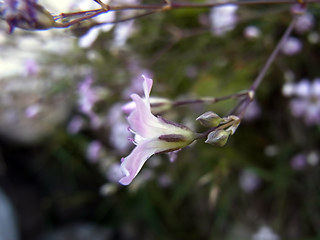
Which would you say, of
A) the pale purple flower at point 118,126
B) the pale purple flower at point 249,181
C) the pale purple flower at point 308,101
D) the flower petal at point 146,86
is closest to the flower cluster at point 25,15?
the flower petal at point 146,86

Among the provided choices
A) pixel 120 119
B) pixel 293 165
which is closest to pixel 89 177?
pixel 120 119

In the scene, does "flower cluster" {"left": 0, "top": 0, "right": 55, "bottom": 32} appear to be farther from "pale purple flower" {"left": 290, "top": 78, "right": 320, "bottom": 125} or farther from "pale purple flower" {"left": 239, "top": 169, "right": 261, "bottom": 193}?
"pale purple flower" {"left": 239, "top": 169, "right": 261, "bottom": 193}

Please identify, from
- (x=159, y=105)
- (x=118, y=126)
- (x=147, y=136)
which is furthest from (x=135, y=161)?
(x=118, y=126)

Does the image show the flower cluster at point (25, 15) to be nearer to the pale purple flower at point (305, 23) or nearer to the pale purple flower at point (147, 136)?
the pale purple flower at point (147, 136)

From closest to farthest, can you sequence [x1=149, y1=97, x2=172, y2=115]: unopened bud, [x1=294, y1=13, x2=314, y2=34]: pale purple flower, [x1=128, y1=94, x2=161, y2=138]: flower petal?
[x1=128, y1=94, x2=161, y2=138]: flower petal → [x1=149, y1=97, x2=172, y2=115]: unopened bud → [x1=294, y1=13, x2=314, y2=34]: pale purple flower

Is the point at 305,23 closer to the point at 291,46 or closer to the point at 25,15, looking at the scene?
the point at 291,46

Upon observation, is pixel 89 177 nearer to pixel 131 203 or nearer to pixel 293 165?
pixel 131 203

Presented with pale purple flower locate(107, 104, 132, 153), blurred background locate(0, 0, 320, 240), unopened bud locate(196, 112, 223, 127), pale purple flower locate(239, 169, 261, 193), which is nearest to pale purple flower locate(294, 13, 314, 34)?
blurred background locate(0, 0, 320, 240)
